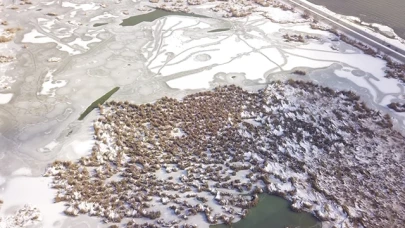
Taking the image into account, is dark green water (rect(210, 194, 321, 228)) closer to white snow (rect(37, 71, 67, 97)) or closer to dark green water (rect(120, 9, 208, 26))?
white snow (rect(37, 71, 67, 97))

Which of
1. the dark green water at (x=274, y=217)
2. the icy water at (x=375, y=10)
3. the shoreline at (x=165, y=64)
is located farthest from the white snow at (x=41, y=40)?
the icy water at (x=375, y=10)

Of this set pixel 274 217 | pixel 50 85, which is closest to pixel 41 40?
pixel 50 85

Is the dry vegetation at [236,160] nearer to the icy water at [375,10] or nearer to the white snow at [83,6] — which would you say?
the icy water at [375,10]

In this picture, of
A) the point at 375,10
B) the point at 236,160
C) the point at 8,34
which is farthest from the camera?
the point at 375,10

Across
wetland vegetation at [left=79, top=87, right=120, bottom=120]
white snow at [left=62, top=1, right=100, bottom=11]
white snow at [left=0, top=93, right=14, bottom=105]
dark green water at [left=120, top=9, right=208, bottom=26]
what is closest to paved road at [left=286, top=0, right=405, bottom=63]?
dark green water at [left=120, top=9, right=208, bottom=26]

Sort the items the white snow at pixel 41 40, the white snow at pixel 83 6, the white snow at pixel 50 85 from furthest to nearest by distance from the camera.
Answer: the white snow at pixel 83 6
the white snow at pixel 41 40
the white snow at pixel 50 85

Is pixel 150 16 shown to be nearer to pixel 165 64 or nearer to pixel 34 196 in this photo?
pixel 165 64

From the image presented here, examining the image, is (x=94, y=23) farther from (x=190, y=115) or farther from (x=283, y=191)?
(x=283, y=191)
